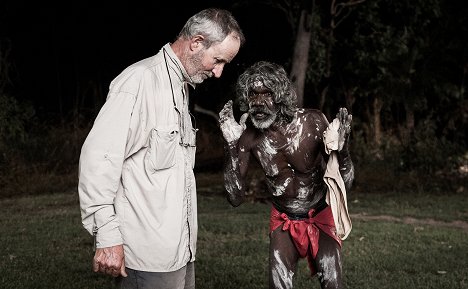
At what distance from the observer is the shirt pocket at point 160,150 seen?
338 cm

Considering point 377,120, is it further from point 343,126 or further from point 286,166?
point 343,126

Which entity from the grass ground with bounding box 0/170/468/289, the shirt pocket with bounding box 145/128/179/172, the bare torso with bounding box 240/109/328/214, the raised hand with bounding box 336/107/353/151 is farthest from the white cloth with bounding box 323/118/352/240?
the grass ground with bounding box 0/170/468/289

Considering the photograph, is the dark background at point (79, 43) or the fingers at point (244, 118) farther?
the dark background at point (79, 43)

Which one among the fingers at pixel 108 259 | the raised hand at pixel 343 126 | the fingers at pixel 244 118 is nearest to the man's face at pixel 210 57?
the fingers at pixel 108 259

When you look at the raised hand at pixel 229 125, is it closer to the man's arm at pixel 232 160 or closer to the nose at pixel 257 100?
the man's arm at pixel 232 160

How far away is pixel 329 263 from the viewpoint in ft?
15.8

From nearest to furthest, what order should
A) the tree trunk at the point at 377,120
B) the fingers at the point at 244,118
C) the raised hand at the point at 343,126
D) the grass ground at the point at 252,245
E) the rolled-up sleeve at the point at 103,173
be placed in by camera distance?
the rolled-up sleeve at the point at 103,173
the raised hand at the point at 343,126
the fingers at the point at 244,118
the grass ground at the point at 252,245
the tree trunk at the point at 377,120

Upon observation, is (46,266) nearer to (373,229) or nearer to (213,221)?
(213,221)

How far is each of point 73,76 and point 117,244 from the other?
17239 mm

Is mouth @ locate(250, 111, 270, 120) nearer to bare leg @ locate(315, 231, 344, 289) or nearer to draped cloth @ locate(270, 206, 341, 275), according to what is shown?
draped cloth @ locate(270, 206, 341, 275)

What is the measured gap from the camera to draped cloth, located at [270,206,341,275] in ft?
16.0

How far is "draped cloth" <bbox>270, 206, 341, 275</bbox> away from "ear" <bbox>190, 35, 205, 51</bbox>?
1.78m

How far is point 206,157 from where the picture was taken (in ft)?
59.0

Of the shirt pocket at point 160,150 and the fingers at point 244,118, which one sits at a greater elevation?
→ the shirt pocket at point 160,150
